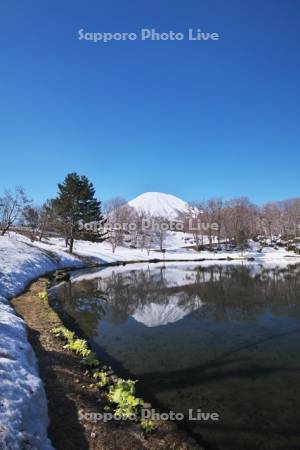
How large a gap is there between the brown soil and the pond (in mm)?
1226

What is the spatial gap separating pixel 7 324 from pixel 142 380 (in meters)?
5.19

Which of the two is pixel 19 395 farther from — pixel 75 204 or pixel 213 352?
pixel 75 204

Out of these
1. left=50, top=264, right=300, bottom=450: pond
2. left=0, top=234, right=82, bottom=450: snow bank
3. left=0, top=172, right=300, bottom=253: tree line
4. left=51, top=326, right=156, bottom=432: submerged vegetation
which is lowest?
left=50, top=264, right=300, bottom=450: pond

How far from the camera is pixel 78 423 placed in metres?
6.76

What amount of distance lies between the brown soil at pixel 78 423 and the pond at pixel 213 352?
1226mm

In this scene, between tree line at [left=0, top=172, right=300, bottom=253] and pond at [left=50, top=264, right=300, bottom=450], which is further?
tree line at [left=0, top=172, right=300, bottom=253]

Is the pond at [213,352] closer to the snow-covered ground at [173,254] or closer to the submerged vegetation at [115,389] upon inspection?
the submerged vegetation at [115,389]

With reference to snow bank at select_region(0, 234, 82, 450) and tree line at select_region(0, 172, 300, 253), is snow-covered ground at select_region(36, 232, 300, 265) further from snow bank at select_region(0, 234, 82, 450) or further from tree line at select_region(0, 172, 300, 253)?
snow bank at select_region(0, 234, 82, 450)

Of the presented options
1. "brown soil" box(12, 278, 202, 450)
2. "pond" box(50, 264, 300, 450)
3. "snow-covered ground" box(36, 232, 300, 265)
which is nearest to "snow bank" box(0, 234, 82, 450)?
"brown soil" box(12, 278, 202, 450)

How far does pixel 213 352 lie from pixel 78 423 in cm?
757

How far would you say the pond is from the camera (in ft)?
26.1

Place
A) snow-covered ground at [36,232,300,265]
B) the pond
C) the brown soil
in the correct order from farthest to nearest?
snow-covered ground at [36,232,300,265], the pond, the brown soil

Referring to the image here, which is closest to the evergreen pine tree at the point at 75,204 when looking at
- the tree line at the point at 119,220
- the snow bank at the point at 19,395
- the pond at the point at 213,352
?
the tree line at the point at 119,220

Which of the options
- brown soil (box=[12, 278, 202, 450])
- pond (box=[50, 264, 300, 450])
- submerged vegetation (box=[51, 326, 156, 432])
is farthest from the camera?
pond (box=[50, 264, 300, 450])
